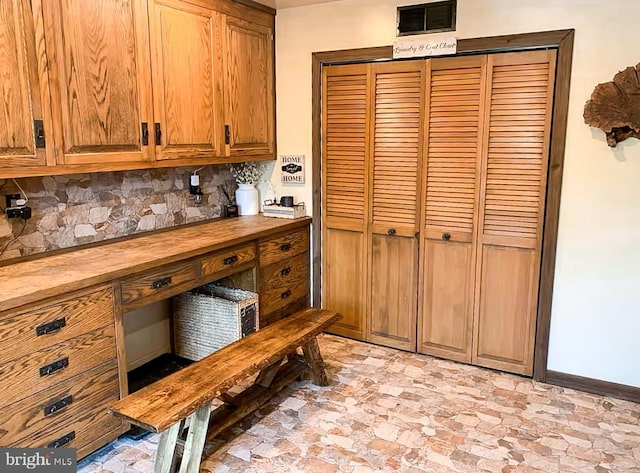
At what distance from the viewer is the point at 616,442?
2609 millimetres

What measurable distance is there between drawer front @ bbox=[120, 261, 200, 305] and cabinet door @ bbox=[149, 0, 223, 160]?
0.71m

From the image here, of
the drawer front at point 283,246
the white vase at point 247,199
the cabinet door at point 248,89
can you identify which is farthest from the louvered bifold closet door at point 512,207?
the white vase at point 247,199

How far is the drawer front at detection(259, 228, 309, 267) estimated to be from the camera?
353cm

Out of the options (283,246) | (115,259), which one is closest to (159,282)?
(115,259)

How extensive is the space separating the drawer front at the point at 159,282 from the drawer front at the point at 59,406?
13.6 inches

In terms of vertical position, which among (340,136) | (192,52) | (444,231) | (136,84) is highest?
(192,52)

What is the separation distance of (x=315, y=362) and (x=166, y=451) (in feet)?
3.77

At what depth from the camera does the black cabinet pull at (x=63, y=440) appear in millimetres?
2260

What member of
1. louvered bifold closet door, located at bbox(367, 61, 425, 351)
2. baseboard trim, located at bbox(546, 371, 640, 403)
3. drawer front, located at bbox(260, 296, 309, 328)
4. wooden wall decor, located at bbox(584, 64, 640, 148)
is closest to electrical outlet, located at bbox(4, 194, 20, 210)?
drawer front, located at bbox(260, 296, 309, 328)

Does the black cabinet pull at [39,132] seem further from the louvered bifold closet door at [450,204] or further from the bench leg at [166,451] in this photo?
the louvered bifold closet door at [450,204]

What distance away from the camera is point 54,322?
7.18 feet

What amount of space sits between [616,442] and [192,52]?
3258 millimetres

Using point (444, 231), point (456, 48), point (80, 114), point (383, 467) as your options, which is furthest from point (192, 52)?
point (383, 467)

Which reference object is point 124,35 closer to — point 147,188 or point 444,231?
point 147,188
